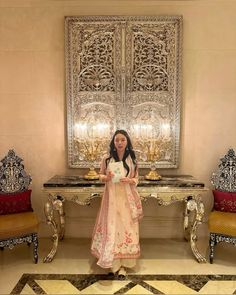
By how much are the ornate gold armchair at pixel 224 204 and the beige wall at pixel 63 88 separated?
14.9 inches

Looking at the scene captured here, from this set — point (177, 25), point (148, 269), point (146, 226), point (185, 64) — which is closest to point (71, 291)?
point (148, 269)

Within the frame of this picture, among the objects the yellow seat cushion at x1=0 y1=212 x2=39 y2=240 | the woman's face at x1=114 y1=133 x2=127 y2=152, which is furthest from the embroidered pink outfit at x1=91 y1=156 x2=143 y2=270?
the yellow seat cushion at x1=0 y1=212 x2=39 y2=240

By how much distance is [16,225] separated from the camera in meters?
3.48

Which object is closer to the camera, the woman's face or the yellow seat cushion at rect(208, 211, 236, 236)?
the woman's face

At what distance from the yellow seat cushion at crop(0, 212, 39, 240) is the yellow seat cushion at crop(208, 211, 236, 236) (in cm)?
199

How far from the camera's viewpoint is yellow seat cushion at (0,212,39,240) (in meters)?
3.44

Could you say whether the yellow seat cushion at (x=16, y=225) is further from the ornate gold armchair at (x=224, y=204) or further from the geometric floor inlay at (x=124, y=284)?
the ornate gold armchair at (x=224, y=204)

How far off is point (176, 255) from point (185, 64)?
8.08 feet

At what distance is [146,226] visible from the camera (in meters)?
4.50

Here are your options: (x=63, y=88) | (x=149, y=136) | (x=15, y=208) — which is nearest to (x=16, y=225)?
(x=15, y=208)

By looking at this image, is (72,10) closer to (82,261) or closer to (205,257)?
(82,261)

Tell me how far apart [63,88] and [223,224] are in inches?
104

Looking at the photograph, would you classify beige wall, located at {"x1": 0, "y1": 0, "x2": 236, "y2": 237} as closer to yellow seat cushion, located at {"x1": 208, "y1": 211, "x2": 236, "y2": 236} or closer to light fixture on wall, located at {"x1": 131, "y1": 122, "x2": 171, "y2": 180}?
light fixture on wall, located at {"x1": 131, "y1": 122, "x2": 171, "y2": 180}

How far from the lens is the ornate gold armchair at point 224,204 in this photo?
354 cm
